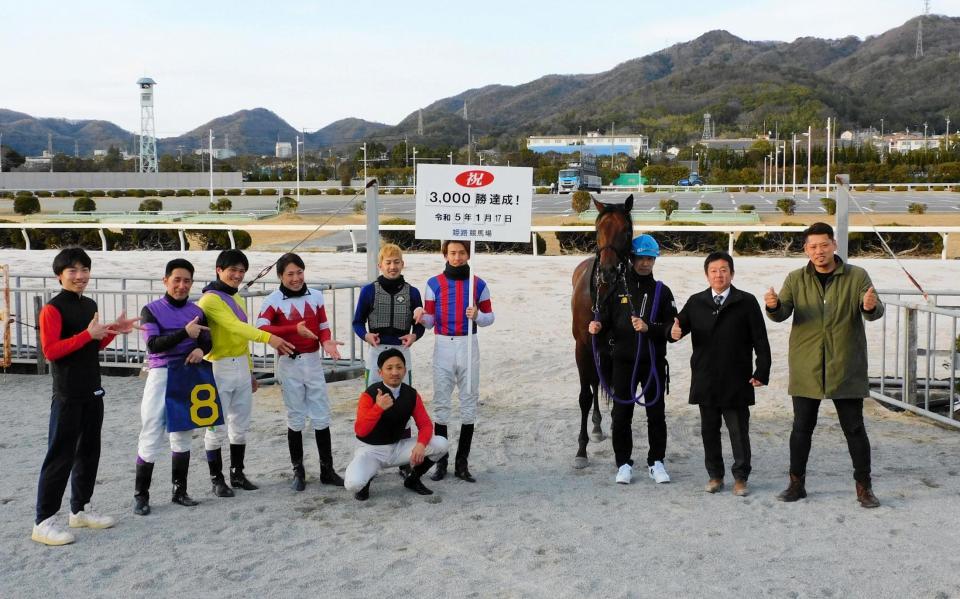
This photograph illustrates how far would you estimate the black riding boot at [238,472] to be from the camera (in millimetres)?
5793

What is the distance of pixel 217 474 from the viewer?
5672 millimetres

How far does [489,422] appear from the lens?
771cm

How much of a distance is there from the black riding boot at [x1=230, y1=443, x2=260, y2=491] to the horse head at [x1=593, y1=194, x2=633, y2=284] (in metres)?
2.66

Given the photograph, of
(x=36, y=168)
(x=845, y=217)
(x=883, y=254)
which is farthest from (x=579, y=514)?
(x=36, y=168)

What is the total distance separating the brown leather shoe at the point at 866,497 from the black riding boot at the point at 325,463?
3286 mm

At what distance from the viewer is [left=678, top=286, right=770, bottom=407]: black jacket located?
5.45 metres

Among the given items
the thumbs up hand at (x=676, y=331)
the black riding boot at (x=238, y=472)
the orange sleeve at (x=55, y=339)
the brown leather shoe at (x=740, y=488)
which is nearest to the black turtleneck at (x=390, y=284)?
the black riding boot at (x=238, y=472)

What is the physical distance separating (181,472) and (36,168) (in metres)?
114

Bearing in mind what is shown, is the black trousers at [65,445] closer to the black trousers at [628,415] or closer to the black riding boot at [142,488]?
the black riding boot at [142,488]

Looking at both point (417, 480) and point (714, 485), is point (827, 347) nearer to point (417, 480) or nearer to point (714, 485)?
point (714, 485)

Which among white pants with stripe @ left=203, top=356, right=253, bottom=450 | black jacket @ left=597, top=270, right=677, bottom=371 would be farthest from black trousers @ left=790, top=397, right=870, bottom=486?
white pants with stripe @ left=203, top=356, right=253, bottom=450

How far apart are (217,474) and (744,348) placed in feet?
11.3

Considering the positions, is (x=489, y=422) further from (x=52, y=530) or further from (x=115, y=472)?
(x=52, y=530)

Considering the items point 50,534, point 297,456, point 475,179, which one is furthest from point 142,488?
point 475,179
